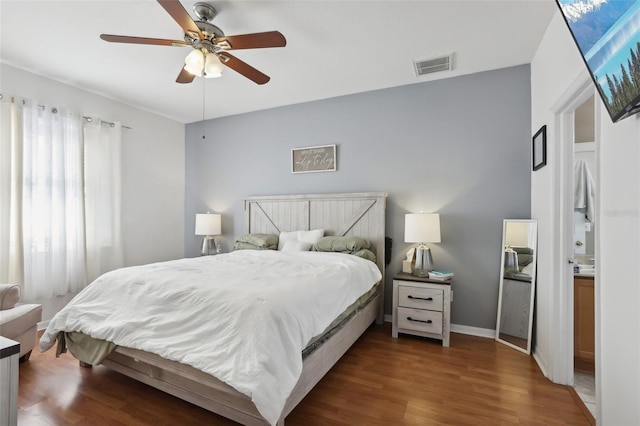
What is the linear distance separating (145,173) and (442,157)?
4216mm

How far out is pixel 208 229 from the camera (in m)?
4.48

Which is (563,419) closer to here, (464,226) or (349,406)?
(349,406)

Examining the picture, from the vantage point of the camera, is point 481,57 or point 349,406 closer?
point 349,406

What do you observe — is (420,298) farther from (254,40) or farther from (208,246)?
(208,246)

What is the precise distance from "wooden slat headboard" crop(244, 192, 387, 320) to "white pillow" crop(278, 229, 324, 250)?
0.14 metres

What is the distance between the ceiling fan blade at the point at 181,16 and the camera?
1688mm

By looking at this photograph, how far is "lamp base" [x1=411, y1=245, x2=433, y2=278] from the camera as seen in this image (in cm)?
310

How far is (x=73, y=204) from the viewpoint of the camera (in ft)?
11.4

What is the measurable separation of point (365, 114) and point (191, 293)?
2.94 metres

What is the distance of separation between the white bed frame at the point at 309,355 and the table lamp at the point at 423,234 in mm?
420

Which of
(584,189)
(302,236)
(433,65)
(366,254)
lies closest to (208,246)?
(302,236)

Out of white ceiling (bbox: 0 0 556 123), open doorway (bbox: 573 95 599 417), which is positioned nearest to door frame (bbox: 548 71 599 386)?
open doorway (bbox: 573 95 599 417)

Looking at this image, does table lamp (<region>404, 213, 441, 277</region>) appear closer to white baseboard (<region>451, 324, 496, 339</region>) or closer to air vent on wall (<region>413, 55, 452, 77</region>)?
white baseboard (<region>451, 324, 496, 339</region>)

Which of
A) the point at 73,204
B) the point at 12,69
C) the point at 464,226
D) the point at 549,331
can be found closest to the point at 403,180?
the point at 464,226
